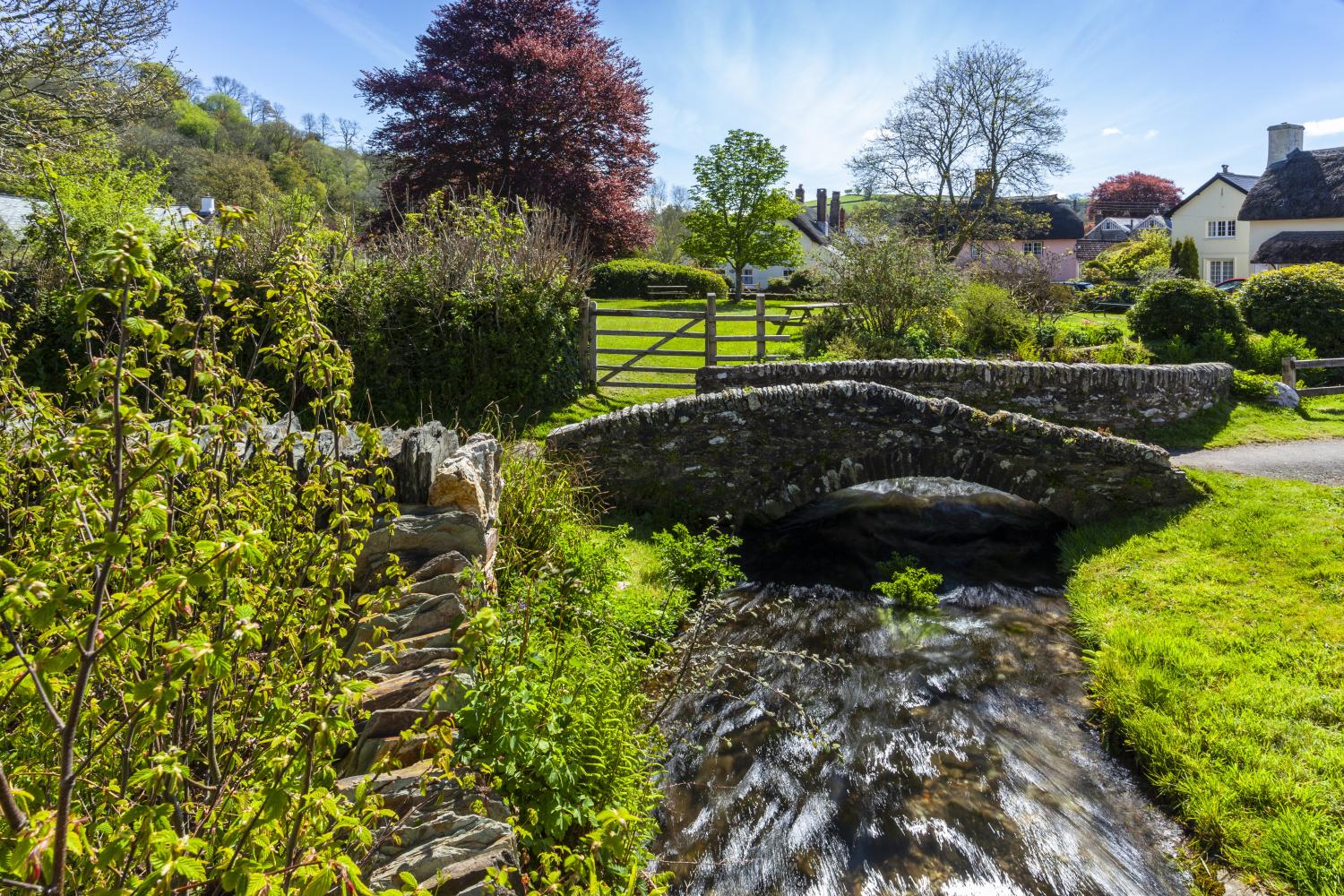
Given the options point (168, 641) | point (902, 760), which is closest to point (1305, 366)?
point (902, 760)

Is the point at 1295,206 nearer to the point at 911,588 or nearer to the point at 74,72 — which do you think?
the point at 911,588

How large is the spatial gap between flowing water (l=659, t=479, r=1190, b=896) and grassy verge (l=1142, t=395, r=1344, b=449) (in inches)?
223

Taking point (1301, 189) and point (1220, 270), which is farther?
point (1220, 270)

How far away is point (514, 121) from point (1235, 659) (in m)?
22.1

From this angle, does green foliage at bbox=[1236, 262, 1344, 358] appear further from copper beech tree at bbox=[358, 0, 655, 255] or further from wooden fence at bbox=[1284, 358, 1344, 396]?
copper beech tree at bbox=[358, 0, 655, 255]

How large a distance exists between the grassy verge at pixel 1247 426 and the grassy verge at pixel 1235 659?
3001mm

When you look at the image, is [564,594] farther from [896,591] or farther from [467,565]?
[896,591]

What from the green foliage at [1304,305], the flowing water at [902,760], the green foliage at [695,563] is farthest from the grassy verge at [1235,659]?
the green foliage at [1304,305]

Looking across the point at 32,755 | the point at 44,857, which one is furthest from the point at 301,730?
the point at 44,857

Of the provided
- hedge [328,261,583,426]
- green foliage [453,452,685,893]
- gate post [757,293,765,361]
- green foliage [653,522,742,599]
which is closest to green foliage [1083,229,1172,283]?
gate post [757,293,765,361]

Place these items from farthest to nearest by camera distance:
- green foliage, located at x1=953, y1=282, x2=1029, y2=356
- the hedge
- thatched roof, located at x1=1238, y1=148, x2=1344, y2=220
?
1. thatched roof, located at x1=1238, y1=148, x2=1344, y2=220
2. green foliage, located at x1=953, y1=282, x2=1029, y2=356
3. the hedge

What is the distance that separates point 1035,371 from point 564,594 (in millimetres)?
9755

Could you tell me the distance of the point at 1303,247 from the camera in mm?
31266

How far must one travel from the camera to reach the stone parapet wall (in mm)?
12234
